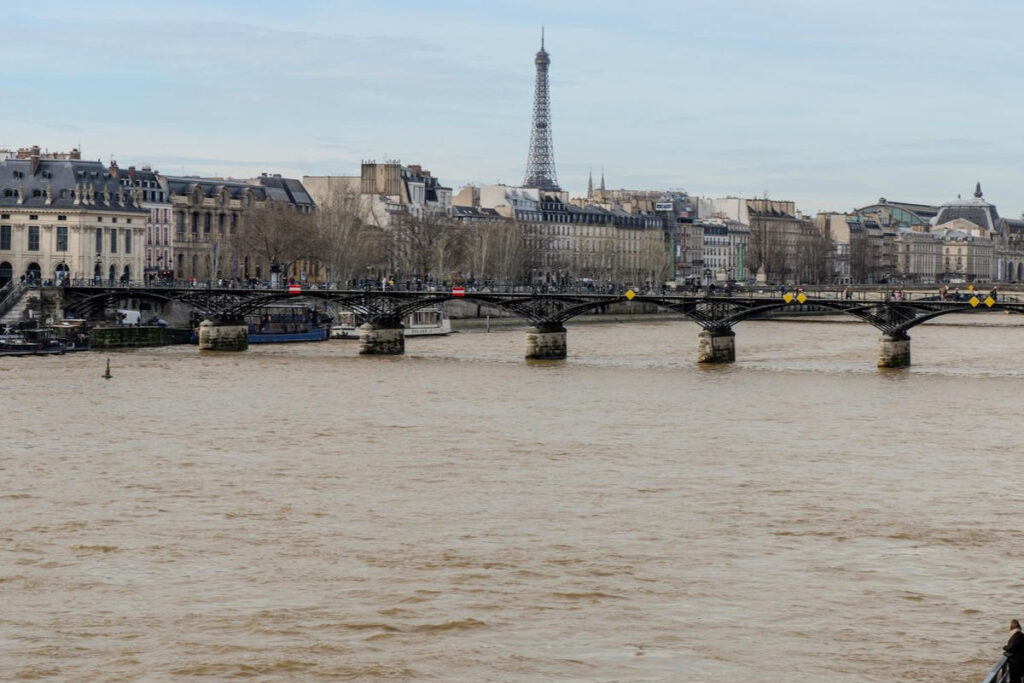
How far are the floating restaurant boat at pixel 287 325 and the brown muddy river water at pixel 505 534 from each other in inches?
982

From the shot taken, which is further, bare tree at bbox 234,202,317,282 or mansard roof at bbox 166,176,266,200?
mansard roof at bbox 166,176,266,200

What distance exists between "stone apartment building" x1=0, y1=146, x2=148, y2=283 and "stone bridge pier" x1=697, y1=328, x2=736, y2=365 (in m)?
33.2

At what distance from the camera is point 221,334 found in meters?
66.1

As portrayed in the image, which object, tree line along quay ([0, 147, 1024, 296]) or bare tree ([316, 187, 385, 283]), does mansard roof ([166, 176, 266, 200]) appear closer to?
tree line along quay ([0, 147, 1024, 296])

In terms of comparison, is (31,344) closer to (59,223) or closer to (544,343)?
(544,343)

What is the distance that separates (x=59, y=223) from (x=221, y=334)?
19.7m

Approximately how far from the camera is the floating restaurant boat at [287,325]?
7338 cm

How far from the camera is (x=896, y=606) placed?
72.7ft

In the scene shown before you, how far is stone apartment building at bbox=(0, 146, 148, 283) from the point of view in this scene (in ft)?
271

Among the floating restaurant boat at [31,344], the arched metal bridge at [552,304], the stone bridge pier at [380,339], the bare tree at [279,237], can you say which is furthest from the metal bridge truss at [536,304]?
the bare tree at [279,237]

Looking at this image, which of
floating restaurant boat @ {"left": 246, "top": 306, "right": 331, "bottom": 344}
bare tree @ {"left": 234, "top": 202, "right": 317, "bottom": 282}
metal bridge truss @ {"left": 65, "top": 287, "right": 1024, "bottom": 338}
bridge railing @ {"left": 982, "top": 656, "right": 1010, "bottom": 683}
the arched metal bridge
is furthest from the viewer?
bare tree @ {"left": 234, "top": 202, "right": 317, "bottom": 282}

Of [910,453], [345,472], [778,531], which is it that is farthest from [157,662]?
[910,453]

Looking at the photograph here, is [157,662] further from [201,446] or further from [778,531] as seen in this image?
[201,446]

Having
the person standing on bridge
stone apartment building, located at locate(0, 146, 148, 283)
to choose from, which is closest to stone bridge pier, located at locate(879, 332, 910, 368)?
stone apartment building, located at locate(0, 146, 148, 283)
